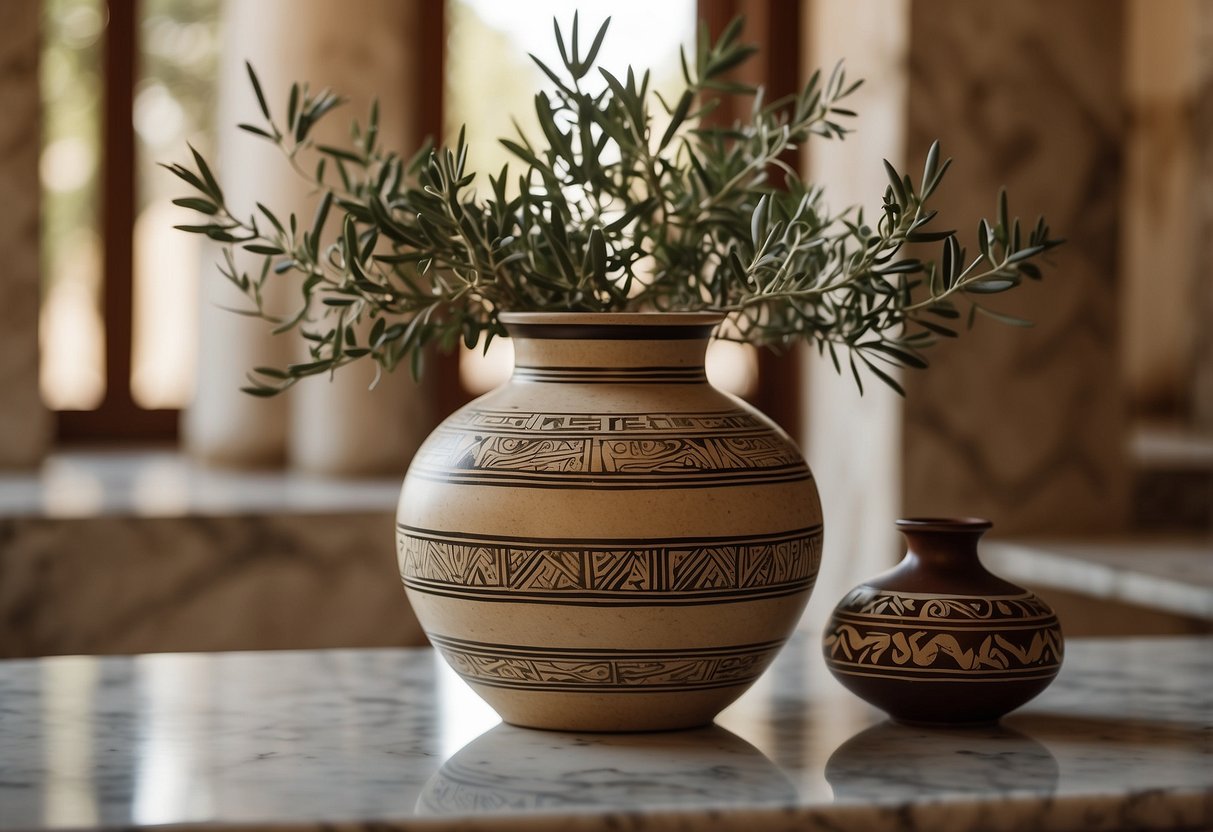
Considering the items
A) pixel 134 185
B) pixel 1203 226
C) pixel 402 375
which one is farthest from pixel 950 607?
pixel 1203 226

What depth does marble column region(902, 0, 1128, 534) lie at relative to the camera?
290 cm

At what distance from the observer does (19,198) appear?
10.5ft

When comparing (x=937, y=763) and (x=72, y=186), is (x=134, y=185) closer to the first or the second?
(x=72, y=186)

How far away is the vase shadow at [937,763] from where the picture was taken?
101cm

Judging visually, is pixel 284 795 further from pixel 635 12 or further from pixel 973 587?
pixel 635 12

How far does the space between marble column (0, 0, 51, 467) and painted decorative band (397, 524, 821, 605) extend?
7.67 ft

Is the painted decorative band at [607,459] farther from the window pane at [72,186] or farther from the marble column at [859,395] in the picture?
the window pane at [72,186]

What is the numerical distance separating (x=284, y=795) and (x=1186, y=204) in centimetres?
399

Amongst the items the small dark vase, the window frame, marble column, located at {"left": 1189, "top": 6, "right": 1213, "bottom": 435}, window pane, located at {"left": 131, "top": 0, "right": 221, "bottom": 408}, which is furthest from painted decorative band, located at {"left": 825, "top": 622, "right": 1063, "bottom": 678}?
marble column, located at {"left": 1189, "top": 6, "right": 1213, "bottom": 435}

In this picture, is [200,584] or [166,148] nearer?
[200,584]

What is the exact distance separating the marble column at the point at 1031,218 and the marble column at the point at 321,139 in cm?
105

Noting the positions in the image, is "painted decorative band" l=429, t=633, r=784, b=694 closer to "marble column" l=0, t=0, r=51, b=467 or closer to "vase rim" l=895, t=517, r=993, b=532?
"vase rim" l=895, t=517, r=993, b=532

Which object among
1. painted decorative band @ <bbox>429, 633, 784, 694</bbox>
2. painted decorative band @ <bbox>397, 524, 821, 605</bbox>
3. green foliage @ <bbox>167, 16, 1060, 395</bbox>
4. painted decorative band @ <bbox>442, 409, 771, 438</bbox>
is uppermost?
green foliage @ <bbox>167, 16, 1060, 395</bbox>

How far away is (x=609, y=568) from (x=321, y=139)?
230 cm
